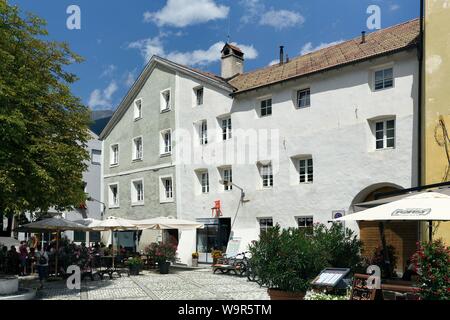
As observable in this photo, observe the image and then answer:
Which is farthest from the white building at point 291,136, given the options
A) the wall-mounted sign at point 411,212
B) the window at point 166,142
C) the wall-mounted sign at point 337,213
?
the wall-mounted sign at point 411,212

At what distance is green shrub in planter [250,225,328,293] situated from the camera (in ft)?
34.1

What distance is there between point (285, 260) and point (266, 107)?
1427 centimetres

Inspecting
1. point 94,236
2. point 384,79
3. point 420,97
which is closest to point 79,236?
point 94,236

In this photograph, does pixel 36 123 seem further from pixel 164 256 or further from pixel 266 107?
pixel 266 107

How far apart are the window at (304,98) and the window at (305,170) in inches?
94.3

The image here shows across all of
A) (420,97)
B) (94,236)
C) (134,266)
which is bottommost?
(94,236)

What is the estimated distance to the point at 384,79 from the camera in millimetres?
19109

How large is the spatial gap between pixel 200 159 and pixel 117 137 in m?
9.44

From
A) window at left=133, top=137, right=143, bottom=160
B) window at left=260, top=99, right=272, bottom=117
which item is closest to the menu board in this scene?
window at left=260, top=99, right=272, bottom=117

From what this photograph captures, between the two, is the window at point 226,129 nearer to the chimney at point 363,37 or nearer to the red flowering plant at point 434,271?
the chimney at point 363,37

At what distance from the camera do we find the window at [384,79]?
18.9 meters
